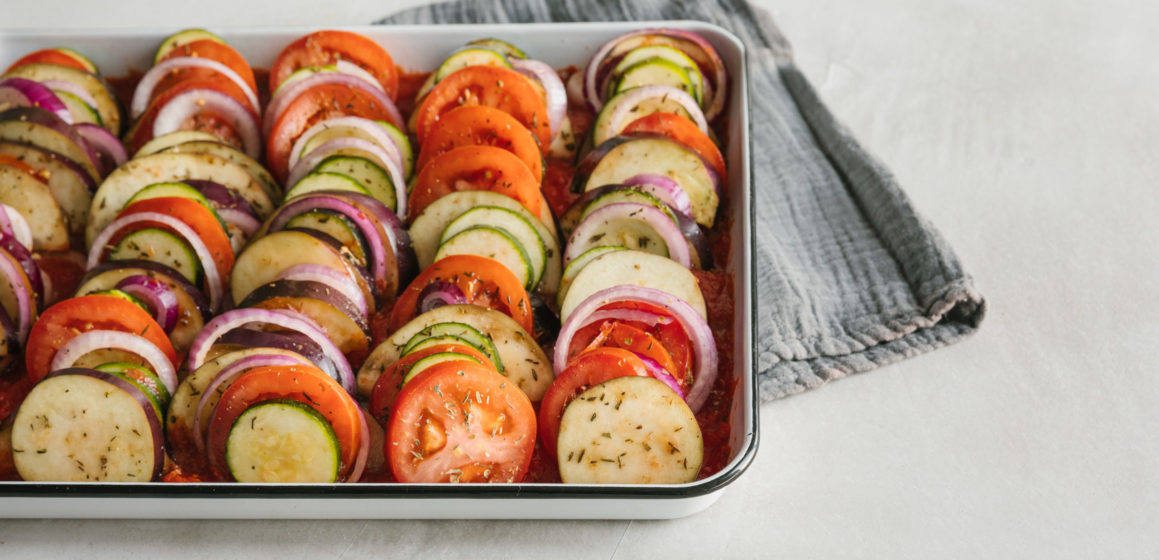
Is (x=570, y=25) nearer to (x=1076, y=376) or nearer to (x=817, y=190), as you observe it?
(x=817, y=190)

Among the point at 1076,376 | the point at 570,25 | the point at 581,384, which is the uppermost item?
the point at 570,25

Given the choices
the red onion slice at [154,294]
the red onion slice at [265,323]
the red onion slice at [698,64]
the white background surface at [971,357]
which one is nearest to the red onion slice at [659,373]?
the white background surface at [971,357]

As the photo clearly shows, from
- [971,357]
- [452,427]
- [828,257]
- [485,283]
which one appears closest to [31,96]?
[485,283]

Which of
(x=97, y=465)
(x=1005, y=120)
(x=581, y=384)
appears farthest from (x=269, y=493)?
(x=1005, y=120)

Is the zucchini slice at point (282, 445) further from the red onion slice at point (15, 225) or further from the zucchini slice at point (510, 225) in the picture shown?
the red onion slice at point (15, 225)

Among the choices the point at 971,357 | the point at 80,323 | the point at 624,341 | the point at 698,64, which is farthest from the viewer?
the point at 698,64

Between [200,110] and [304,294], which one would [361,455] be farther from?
[200,110]
